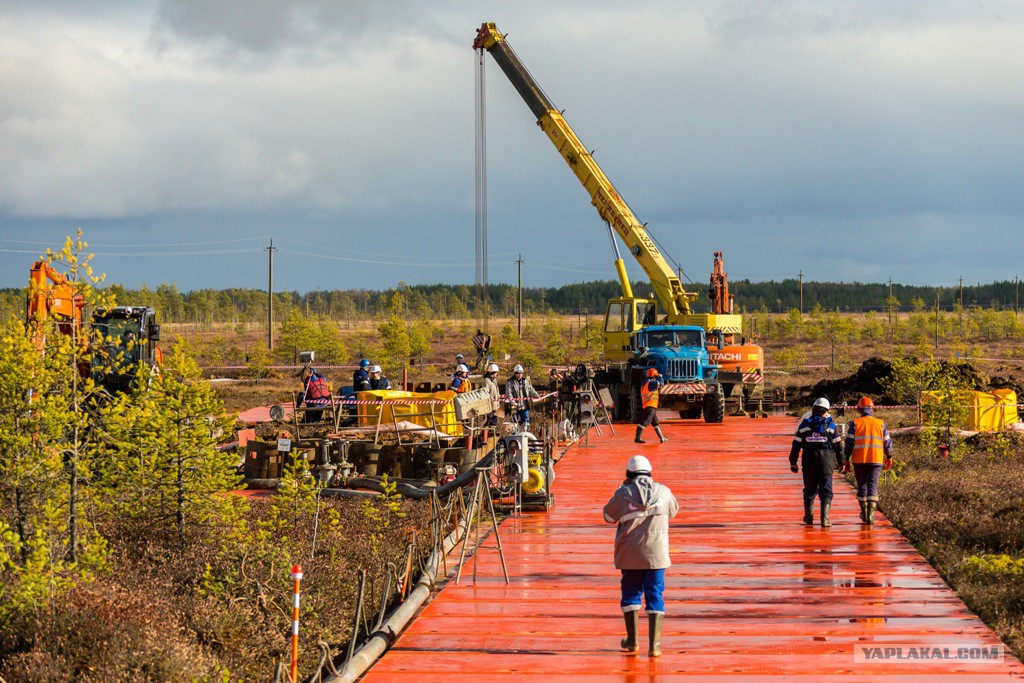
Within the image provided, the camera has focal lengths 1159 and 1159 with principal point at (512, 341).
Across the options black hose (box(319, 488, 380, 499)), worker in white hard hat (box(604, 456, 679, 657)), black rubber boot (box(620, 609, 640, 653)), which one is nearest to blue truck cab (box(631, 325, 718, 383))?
black hose (box(319, 488, 380, 499))

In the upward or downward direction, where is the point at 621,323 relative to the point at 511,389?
upward

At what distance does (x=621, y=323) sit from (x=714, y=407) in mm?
6550

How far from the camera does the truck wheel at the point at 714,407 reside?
27453 millimetres

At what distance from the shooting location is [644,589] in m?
8.75

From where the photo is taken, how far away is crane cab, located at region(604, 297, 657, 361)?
33.1 m

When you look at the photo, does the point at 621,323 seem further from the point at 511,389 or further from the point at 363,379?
the point at 363,379

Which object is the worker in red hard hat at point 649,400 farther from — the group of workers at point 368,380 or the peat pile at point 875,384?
the peat pile at point 875,384

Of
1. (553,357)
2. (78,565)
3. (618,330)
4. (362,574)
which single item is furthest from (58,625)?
(553,357)

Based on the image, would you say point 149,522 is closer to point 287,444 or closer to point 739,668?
point 287,444

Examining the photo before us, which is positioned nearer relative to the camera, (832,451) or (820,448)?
(820,448)

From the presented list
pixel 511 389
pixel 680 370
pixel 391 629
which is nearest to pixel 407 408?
pixel 511 389

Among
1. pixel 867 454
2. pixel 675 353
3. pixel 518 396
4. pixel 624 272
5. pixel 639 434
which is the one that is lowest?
pixel 639 434

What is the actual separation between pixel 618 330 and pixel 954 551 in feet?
71.2

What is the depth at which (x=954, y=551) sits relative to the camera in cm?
1218
